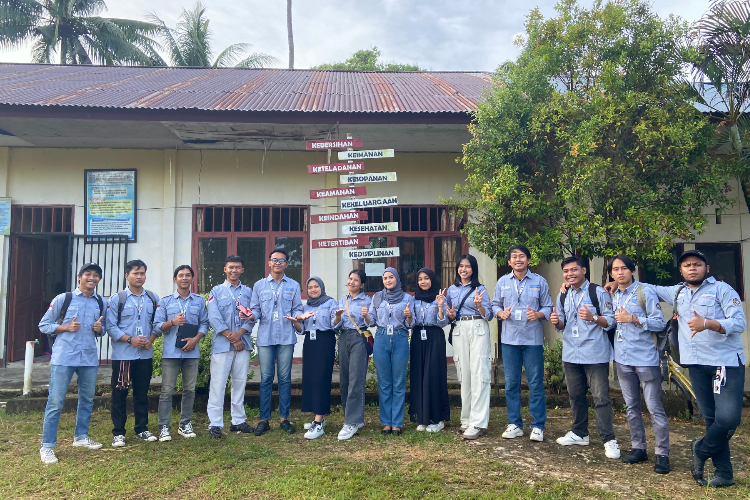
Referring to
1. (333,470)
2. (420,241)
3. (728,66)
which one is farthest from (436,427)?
(728,66)

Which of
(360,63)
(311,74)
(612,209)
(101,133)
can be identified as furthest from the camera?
(360,63)

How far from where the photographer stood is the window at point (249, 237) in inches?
311

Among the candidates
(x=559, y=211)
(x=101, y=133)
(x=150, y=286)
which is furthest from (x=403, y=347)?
(x=101, y=133)

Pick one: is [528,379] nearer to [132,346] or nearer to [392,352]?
[392,352]

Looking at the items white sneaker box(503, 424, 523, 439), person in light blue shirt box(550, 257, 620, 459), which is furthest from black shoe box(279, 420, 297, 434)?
person in light blue shirt box(550, 257, 620, 459)

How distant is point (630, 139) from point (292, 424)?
4427mm

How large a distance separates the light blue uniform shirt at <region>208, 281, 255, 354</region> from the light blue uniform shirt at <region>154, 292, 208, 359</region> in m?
0.11

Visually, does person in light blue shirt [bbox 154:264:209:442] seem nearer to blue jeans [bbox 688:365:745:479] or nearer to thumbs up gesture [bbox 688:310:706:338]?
thumbs up gesture [bbox 688:310:706:338]

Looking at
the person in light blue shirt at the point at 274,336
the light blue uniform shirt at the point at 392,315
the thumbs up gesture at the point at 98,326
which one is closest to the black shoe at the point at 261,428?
the person in light blue shirt at the point at 274,336

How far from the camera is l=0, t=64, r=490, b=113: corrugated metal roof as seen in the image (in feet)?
21.8

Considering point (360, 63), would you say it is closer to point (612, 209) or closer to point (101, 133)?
point (101, 133)

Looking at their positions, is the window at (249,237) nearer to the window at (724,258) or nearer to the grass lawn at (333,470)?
the grass lawn at (333,470)

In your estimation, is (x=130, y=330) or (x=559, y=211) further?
(x=559, y=211)

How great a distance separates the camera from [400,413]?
4.60m
